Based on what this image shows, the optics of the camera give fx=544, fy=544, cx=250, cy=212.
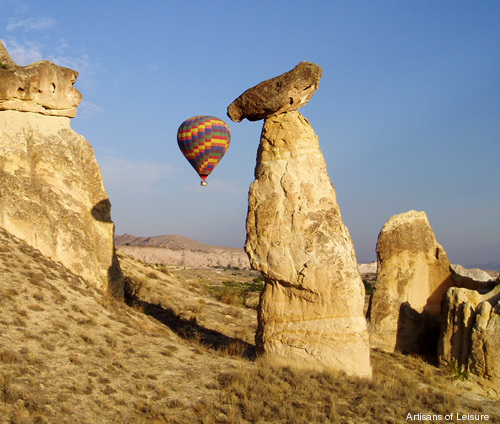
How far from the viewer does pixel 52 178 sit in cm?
1288

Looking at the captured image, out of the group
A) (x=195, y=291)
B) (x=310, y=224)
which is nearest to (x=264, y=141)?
(x=310, y=224)

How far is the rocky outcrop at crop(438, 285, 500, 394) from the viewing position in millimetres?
9578

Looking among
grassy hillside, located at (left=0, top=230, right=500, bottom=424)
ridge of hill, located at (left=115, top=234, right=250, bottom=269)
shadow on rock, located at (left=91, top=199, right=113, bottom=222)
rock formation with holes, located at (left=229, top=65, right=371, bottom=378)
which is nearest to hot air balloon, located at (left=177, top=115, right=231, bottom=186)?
shadow on rock, located at (left=91, top=199, right=113, bottom=222)

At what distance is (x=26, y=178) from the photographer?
487 inches

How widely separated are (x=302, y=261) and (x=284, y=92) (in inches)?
117

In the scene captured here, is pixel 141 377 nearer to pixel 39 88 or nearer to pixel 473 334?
pixel 473 334

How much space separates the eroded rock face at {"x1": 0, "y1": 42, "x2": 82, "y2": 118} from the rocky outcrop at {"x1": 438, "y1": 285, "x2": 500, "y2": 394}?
1009 centimetres

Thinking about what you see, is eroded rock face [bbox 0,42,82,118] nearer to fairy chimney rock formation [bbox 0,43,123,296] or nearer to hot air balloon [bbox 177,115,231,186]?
fairy chimney rock formation [bbox 0,43,123,296]

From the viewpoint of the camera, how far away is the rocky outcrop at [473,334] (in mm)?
9578

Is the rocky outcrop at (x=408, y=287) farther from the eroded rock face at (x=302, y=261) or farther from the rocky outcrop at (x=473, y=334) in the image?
the eroded rock face at (x=302, y=261)

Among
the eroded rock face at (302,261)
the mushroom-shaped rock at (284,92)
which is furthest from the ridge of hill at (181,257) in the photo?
the eroded rock face at (302,261)

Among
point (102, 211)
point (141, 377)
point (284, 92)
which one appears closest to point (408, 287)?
point (284, 92)

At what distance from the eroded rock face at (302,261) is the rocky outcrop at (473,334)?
2.27 m

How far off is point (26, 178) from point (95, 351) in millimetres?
5472
